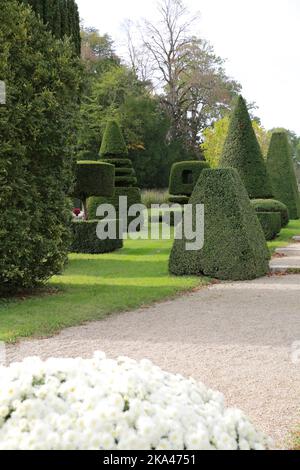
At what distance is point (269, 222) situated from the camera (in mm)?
18234

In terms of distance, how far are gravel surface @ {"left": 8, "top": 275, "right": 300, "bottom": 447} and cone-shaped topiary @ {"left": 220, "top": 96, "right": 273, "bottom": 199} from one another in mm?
10588

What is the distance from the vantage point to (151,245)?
16.9 metres

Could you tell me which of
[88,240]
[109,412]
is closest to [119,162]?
[88,240]

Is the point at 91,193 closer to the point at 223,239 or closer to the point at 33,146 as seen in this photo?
the point at 223,239

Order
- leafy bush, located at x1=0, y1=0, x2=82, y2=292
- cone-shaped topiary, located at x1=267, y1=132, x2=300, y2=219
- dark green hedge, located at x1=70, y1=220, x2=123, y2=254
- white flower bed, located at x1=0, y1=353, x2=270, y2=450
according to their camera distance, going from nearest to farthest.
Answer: white flower bed, located at x1=0, y1=353, x2=270, y2=450
leafy bush, located at x1=0, y1=0, x2=82, y2=292
dark green hedge, located at x1=70, y1=220, x2=123, y2=254
cone-shaped topiary, located at x1=267, y1=132, x2=300, y2=219

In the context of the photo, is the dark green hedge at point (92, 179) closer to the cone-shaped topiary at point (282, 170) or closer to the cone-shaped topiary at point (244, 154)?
the cone-shaped topiary at point (244, 154)

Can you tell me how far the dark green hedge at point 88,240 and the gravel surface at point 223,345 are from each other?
6486 mm

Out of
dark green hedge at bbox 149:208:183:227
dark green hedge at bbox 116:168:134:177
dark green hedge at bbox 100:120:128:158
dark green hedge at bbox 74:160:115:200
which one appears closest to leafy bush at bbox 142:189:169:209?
dark green hedge at bbox 149:208:183:227

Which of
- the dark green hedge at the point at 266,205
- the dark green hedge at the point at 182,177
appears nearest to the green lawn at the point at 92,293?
the dark green hedge at the point at 266,205

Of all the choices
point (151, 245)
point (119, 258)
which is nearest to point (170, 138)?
point (151, 245)

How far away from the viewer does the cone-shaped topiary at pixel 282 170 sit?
1021 inches

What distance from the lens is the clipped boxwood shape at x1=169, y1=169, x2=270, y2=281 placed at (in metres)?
10.9

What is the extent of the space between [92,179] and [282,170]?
472 inches

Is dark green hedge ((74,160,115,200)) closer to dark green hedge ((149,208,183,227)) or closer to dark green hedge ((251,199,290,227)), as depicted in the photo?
dark green hedge ((251,199,290,227))
